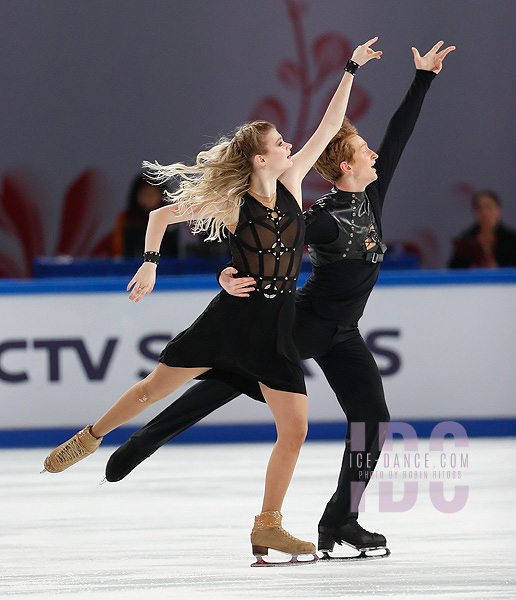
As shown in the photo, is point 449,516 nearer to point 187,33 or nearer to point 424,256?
point 424,256

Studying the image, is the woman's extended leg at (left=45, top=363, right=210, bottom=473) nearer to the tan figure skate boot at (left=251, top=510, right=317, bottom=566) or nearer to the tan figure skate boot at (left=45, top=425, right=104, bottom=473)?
the tan figure skate boot at (left=45, top=425, right=104, bottom=473)

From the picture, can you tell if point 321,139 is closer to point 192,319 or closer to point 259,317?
point 259,317

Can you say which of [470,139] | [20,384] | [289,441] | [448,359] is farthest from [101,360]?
[470,139]

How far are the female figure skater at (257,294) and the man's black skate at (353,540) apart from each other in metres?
0.14

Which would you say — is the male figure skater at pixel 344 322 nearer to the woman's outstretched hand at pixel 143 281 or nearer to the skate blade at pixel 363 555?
the skate blade at pixel 363 555

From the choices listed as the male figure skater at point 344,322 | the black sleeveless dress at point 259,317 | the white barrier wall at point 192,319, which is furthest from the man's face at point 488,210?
the black sleeveless dress at point 259,317

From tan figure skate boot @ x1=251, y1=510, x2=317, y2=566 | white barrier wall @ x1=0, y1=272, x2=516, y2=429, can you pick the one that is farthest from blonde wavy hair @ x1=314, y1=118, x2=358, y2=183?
white barrier wall @ x1=0, y1=272, x2=516, y2=429

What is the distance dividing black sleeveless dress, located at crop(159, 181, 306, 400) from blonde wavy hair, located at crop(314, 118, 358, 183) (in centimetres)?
26

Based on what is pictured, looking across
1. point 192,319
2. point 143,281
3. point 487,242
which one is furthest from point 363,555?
point 487,242

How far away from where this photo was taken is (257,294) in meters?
3.28

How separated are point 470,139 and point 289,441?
7475 mm

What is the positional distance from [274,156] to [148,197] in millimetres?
4647

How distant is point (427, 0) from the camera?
1009cm

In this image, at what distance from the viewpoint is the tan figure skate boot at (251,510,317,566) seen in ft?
10.7
